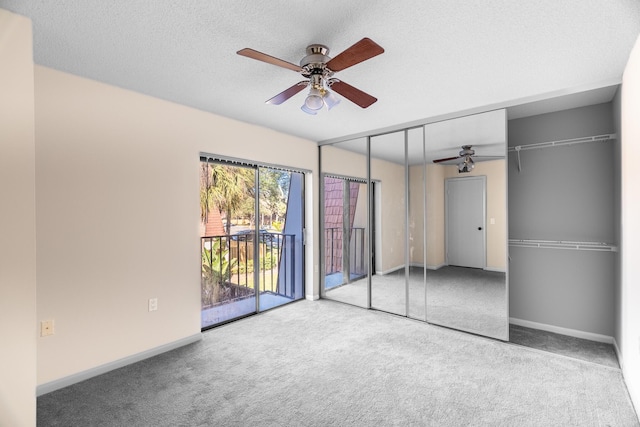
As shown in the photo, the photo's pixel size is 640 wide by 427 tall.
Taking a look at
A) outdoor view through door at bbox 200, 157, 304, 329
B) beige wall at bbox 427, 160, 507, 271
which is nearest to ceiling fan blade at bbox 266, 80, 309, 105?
outdoor view through door at bbox 200, 157, 304, 329

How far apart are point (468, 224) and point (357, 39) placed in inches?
94.4

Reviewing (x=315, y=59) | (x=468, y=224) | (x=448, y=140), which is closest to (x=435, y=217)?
(x=468, y=224)

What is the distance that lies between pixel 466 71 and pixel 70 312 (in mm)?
3619

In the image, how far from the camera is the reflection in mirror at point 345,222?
4441 mm

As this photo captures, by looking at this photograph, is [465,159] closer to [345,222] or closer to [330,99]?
[345,222]

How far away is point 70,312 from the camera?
2498mm

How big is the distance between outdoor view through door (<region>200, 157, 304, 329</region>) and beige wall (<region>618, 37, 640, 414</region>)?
11.5 ft

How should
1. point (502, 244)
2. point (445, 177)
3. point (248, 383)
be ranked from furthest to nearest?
point (445, 177)
point (502, 244)
point (248, 383)

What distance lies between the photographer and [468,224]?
3.52 m

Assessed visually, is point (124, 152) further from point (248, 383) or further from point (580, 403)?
point (580, 403)

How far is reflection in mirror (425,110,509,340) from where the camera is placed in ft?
10.7

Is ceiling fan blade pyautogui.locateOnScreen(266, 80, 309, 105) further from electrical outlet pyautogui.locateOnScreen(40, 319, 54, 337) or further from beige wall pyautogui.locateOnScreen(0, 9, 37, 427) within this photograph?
electrical outlet pyautogui.locateOnScreen(40, 319, 54, 337)

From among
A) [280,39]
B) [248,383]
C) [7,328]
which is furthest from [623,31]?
[7,328]

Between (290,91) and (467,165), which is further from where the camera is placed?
(467,165)
